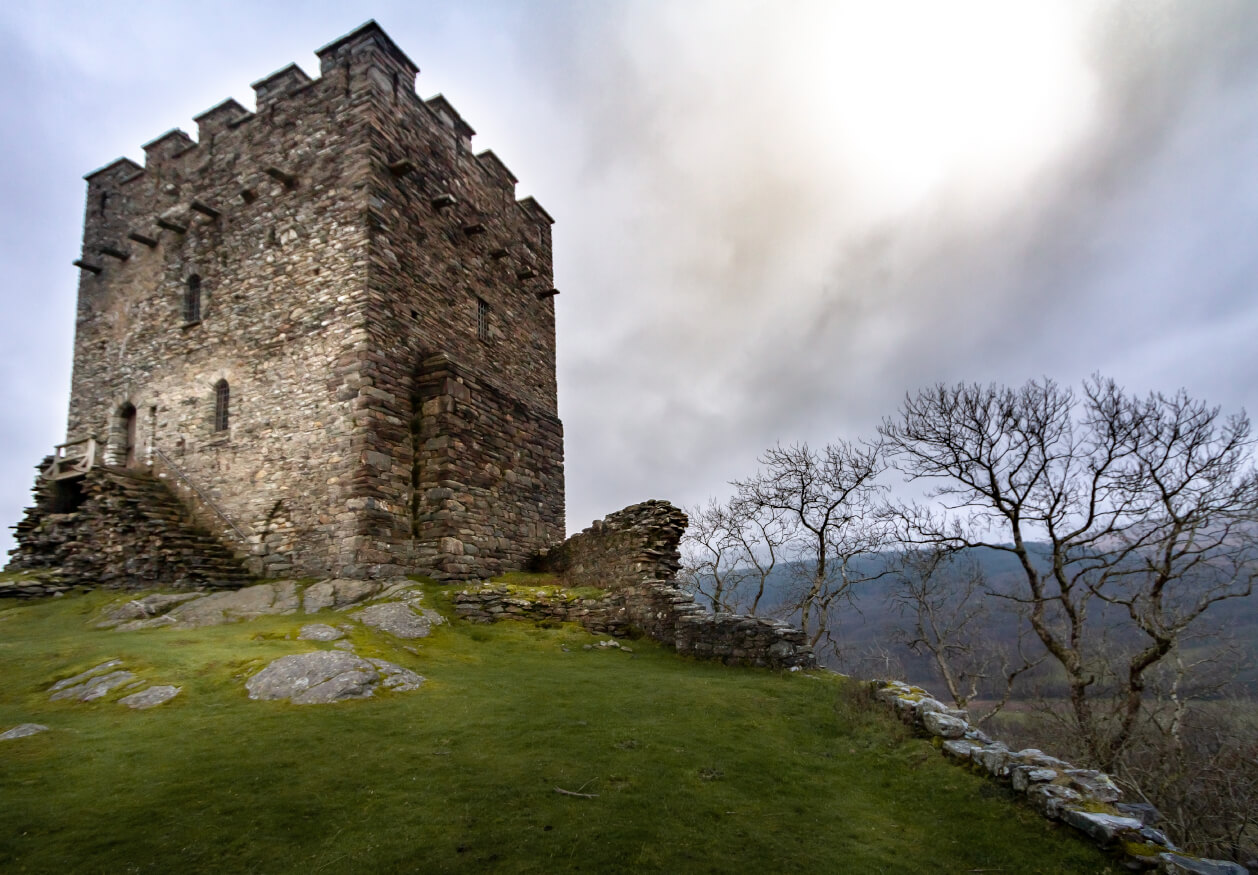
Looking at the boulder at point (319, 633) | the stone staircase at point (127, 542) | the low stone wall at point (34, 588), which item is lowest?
the boulder at point (319, 633)

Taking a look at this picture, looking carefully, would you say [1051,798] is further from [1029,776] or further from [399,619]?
[399,619]

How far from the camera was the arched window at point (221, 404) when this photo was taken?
17219 mm

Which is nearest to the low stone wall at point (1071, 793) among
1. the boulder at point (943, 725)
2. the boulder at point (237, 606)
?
the boulder at point (943, 725)

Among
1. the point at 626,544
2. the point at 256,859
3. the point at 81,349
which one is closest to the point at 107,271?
Result: the point at 81,349

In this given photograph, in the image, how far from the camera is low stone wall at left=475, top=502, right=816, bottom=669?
39.1ft

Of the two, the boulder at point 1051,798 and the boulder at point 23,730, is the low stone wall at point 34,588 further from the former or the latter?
the boulder at point 1051,798

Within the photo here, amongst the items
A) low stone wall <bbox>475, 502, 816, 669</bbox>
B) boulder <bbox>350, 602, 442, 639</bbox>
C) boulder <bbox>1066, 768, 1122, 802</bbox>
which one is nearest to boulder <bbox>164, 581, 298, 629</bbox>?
boulder <bbox>350, 602, 442, 639</bbox>

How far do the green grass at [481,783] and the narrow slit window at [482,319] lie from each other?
1203 cm

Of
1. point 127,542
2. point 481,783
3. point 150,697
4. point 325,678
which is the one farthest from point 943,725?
point 127,542

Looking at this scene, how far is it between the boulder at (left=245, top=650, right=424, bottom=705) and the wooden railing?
15231mm

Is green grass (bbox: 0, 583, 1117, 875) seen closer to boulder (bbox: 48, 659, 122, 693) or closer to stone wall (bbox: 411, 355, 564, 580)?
boulder (bbox: 48, 659, 122, 693)

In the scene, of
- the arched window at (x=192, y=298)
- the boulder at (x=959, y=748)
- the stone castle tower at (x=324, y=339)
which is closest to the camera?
the boulder at (x=959, y=748)

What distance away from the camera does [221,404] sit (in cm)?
1742

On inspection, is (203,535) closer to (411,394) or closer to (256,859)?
(411,394)
